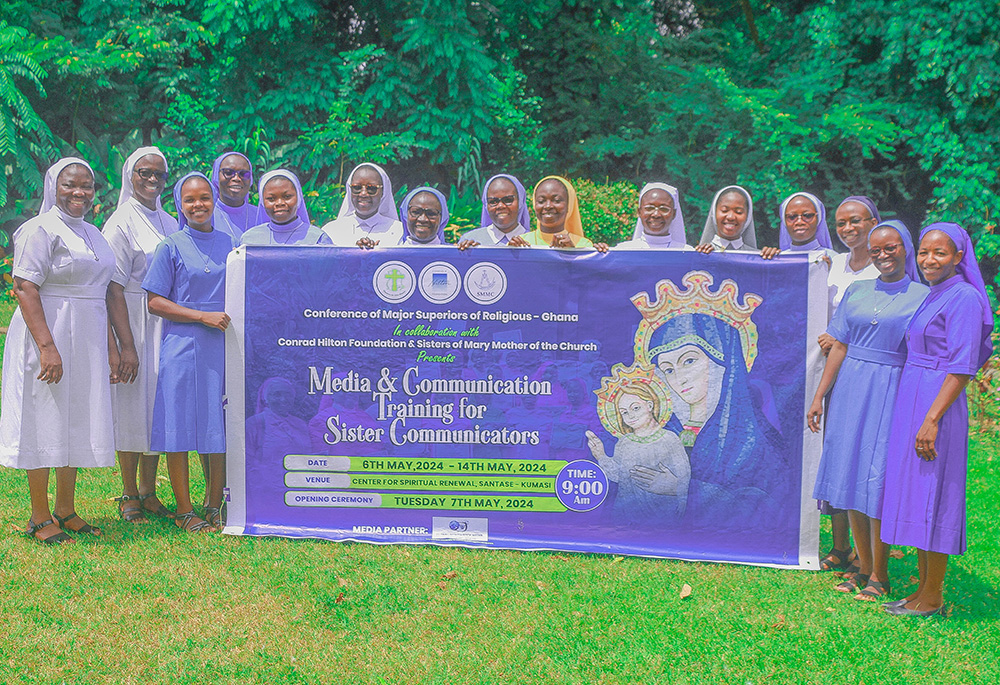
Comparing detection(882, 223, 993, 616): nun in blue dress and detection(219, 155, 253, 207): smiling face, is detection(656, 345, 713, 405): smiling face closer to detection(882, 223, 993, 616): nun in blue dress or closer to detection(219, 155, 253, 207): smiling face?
detection(882, 223, 993, 616): nun in blue dress

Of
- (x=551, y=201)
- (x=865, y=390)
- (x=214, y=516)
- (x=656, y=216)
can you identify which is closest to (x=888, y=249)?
(x=865, y=390)

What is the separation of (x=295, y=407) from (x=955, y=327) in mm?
3573

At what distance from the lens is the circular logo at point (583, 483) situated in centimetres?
529

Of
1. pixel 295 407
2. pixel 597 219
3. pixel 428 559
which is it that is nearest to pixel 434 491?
pixel 428 559

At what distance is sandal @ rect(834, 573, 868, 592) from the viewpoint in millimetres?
4887

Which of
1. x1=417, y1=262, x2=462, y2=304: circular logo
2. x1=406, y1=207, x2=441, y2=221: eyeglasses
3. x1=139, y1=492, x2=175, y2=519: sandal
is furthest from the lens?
x1=139, y1=492, x2=175, y2=519: sandal

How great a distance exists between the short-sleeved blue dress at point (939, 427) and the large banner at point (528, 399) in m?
0.75

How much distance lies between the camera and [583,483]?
17.4ft

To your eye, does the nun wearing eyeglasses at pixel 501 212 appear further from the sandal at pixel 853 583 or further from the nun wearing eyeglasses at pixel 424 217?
the sandal at pixel 853 583

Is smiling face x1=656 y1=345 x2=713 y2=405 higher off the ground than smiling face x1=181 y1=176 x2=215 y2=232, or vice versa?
smiling face x1=181 y1=176 x2=215 y2=232

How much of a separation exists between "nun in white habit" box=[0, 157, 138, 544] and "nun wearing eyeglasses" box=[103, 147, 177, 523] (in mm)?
202

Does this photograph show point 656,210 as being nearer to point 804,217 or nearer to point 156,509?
point 804,217

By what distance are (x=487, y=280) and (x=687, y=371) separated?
1.26 meters

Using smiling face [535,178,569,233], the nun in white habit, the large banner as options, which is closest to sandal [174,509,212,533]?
the large banner
